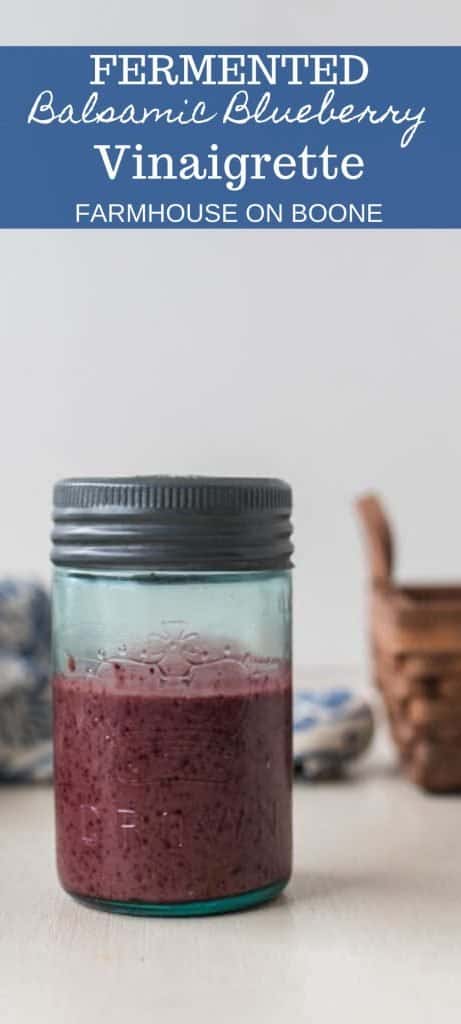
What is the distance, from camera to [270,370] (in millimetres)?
1816

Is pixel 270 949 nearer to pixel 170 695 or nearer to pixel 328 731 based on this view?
pixel 170 695

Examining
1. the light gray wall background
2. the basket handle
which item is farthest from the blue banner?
the light gray wall background

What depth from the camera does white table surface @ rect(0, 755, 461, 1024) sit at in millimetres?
638

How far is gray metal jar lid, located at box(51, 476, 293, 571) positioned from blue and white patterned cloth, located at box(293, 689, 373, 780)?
1.43ft

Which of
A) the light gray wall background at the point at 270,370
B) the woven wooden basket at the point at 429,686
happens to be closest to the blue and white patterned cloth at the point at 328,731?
the woven wooden basket at the point at 429,686

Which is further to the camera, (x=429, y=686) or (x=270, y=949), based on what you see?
(x=429, y=686)

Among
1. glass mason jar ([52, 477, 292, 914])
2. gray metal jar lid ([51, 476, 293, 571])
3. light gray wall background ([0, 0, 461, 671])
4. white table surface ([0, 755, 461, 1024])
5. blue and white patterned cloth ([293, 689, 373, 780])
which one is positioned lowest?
white table surface ([0, 755, 461, 1024])

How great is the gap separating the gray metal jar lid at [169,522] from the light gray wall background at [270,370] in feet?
2.74

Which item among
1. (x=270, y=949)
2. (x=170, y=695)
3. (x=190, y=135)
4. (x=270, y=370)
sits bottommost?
(x=270, y=949)

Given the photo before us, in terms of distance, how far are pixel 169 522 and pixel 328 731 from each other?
493 mm

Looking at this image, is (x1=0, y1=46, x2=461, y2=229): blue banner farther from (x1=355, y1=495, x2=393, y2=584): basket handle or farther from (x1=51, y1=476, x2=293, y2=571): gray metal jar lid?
(x1=51, y1=476, x2=293, y2=571): gray metal jar lid

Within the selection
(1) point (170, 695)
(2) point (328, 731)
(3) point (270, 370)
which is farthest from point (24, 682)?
(3) point (270, 370)

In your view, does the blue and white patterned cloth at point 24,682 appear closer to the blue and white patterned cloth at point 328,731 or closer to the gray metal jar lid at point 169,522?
the blue and white patterned cloth at point 328,731

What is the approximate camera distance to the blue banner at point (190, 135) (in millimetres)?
1164
